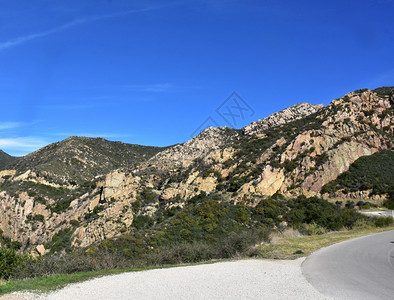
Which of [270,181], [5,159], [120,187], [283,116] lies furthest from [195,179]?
[5,159]

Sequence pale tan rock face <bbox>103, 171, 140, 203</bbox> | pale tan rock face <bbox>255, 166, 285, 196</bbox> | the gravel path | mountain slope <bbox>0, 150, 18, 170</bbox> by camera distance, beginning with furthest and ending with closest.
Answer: mountain slope <bbox>0, 150, 18, 170</bbox>
pale tan rock face <bbox>103, 171, 140, 203</bbox>
pale tan rock face <bbox>255, 166, 285, 196</bbox>
the gravel path

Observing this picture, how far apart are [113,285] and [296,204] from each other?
89.3 ft

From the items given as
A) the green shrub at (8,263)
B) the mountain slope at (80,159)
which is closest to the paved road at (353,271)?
the green shrub at (8,263)

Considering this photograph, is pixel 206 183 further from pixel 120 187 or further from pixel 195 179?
pixel 120 187

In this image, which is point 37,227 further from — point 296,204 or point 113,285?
point 113,285

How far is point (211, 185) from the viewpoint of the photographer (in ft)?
135

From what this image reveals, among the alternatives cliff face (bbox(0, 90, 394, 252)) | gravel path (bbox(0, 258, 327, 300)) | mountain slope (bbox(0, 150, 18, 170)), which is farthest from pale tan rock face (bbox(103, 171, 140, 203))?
mountain slope (bbox(0, 150, 18, 170))

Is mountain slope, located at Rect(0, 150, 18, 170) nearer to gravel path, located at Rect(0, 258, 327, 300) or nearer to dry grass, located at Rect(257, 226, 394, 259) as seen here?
dry grass, located at Rect(257, 226, 394, 259)

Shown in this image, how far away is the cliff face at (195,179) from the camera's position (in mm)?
36562

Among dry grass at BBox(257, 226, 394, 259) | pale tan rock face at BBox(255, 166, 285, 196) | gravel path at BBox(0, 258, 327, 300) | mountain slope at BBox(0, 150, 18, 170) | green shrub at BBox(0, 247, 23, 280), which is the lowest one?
dry grass at BBox(257, 226, 394, 259)

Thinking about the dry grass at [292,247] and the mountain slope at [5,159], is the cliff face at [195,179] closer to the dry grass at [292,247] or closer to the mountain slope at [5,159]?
the dry grass at [292,247]

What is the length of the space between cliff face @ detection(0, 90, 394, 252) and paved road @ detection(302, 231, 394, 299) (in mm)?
21199

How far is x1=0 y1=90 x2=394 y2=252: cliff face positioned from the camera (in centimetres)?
3656

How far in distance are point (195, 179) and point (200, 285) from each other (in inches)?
1365
